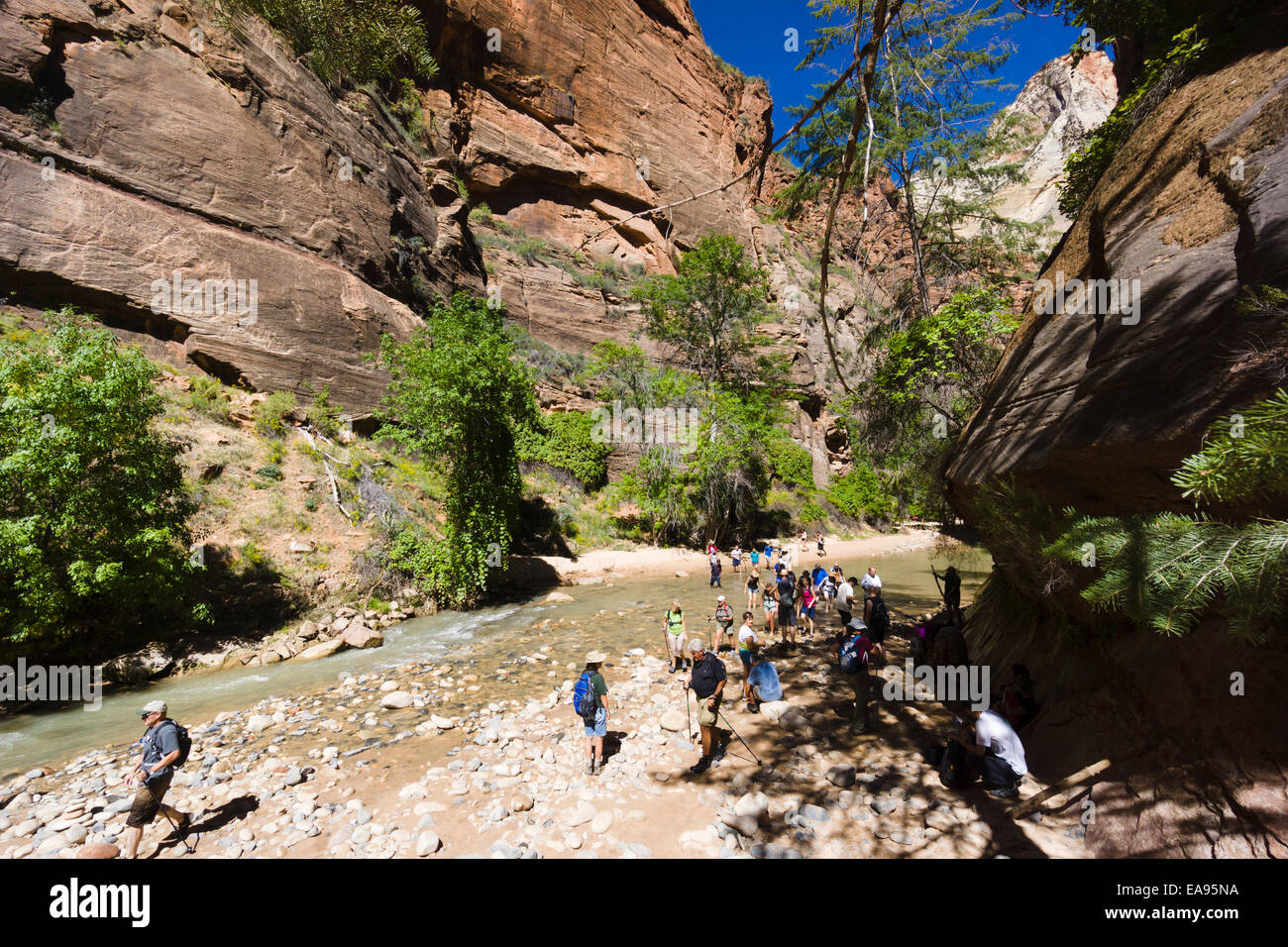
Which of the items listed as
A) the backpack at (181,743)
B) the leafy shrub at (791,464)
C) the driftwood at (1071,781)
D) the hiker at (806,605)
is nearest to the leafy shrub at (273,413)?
the backpack at (181,743)

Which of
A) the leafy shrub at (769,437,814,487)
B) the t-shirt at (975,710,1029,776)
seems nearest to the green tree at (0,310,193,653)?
the t-shirt at (975,710,1029,776)

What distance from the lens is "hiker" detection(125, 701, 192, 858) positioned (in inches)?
182

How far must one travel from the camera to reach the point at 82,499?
340 inches

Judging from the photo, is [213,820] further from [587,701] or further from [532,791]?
[587,701]

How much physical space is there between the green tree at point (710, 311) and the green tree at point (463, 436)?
17.6 metres

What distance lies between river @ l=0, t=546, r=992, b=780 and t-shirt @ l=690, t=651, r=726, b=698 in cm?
388

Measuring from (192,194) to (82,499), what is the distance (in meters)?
13.4

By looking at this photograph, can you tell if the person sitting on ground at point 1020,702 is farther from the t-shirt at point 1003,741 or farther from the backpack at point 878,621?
the backpack at point 878,621

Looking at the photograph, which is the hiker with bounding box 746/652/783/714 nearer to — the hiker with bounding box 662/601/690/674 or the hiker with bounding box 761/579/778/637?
the hiker with bounding box 662/601/690/674

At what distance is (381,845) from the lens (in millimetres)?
4738

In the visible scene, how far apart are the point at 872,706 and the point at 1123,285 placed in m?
6.36
